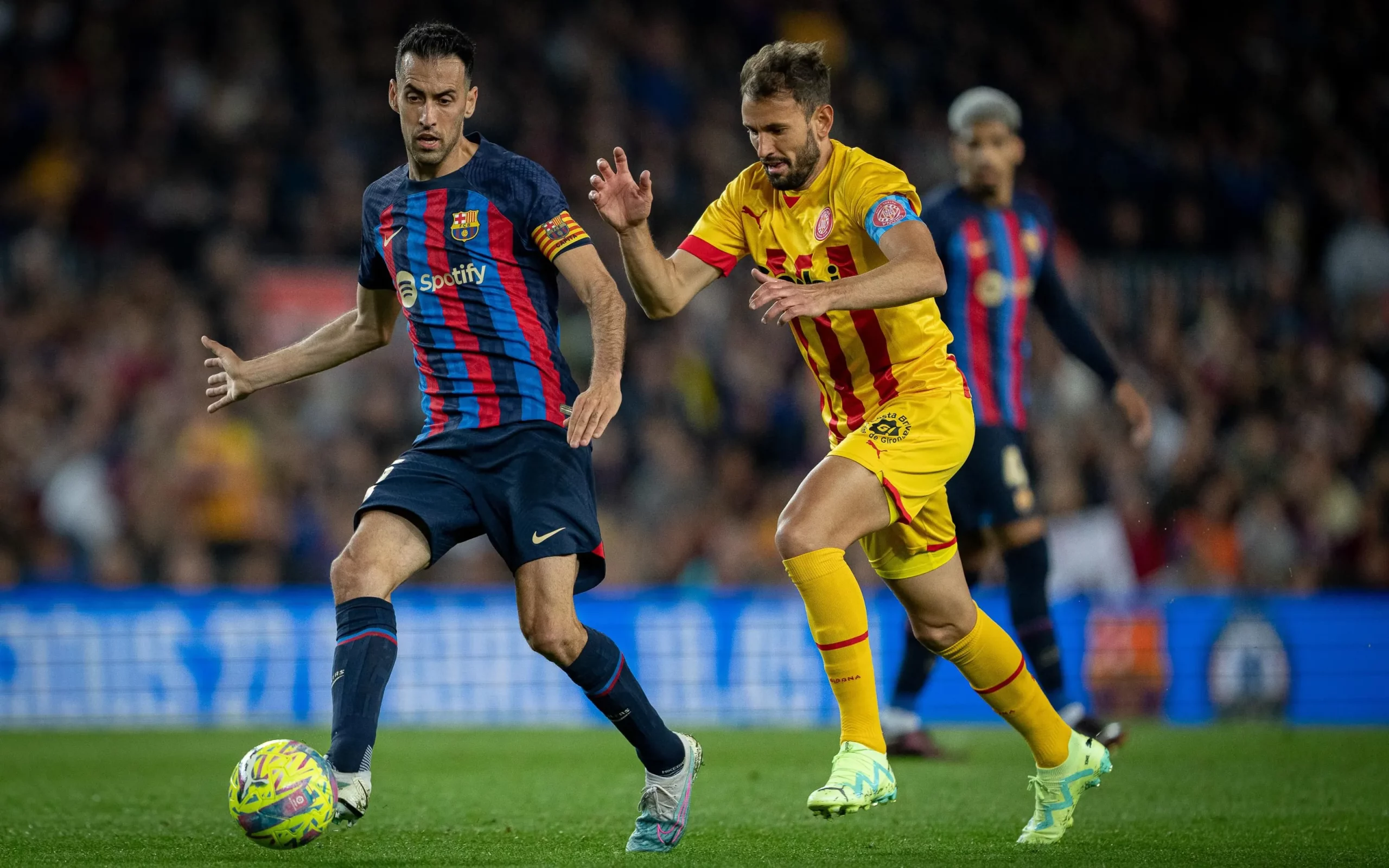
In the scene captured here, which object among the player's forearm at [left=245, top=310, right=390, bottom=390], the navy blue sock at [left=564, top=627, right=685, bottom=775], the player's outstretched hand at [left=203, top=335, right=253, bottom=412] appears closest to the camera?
the navy blue sock at [left=564, top=627, right=685, bottom=775]

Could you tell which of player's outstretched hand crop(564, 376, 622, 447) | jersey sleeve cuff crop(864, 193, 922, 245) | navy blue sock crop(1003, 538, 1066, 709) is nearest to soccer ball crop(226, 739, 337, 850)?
player's outstretched hand crop(564, 376, 622, 447)

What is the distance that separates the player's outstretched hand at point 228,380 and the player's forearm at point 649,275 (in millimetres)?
1324

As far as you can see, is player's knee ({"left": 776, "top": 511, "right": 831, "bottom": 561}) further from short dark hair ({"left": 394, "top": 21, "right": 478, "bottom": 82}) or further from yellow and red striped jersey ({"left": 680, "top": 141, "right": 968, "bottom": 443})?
short dark hair ({"left": 394, "top": 21, "right": 478, "bottom": 82})

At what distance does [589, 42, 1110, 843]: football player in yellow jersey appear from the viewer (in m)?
4.89

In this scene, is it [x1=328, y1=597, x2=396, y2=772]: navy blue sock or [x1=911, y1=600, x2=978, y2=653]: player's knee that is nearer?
[x1=328, y1=597, x2=396, y2=772]: navy blue sock

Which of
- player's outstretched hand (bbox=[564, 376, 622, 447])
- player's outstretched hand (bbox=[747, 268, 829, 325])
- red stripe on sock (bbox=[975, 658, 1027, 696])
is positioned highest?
player's outstretched hand (bbox=[747, 268, 829, 325])

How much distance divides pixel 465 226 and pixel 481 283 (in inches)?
7.3

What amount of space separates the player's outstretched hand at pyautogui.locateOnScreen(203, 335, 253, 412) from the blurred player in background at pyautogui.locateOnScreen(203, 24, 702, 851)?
0.06 meters

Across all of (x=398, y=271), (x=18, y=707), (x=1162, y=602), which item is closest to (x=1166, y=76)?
(x=1162, y=602)

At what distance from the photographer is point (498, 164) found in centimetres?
517

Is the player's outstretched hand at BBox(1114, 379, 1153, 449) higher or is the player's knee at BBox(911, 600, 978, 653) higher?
the player's outstretched hand at BBox(1114, 379, 1153, 449)

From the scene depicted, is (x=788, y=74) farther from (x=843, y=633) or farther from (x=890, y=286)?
(x=843, y=633)

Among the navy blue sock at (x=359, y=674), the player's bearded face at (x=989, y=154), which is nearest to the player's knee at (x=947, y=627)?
the navy blue sock at (x=359, y=674)

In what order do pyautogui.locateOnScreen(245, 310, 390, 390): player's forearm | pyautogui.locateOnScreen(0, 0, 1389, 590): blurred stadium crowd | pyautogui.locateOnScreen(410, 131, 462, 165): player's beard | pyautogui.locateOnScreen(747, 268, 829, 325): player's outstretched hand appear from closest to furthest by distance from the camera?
pyautogui.locateOnScreen(747, 268, 829, 325): player's outstretched hand → pyautogui.locateOnScreen(410, 131, 462, 165): player's beard → pyautogui.locateOnScreen(245, 310, 390, 390): player's forearm → pyautogui.locateOnScreen(0, 0, 1389, 590): blurred stadium crowd
